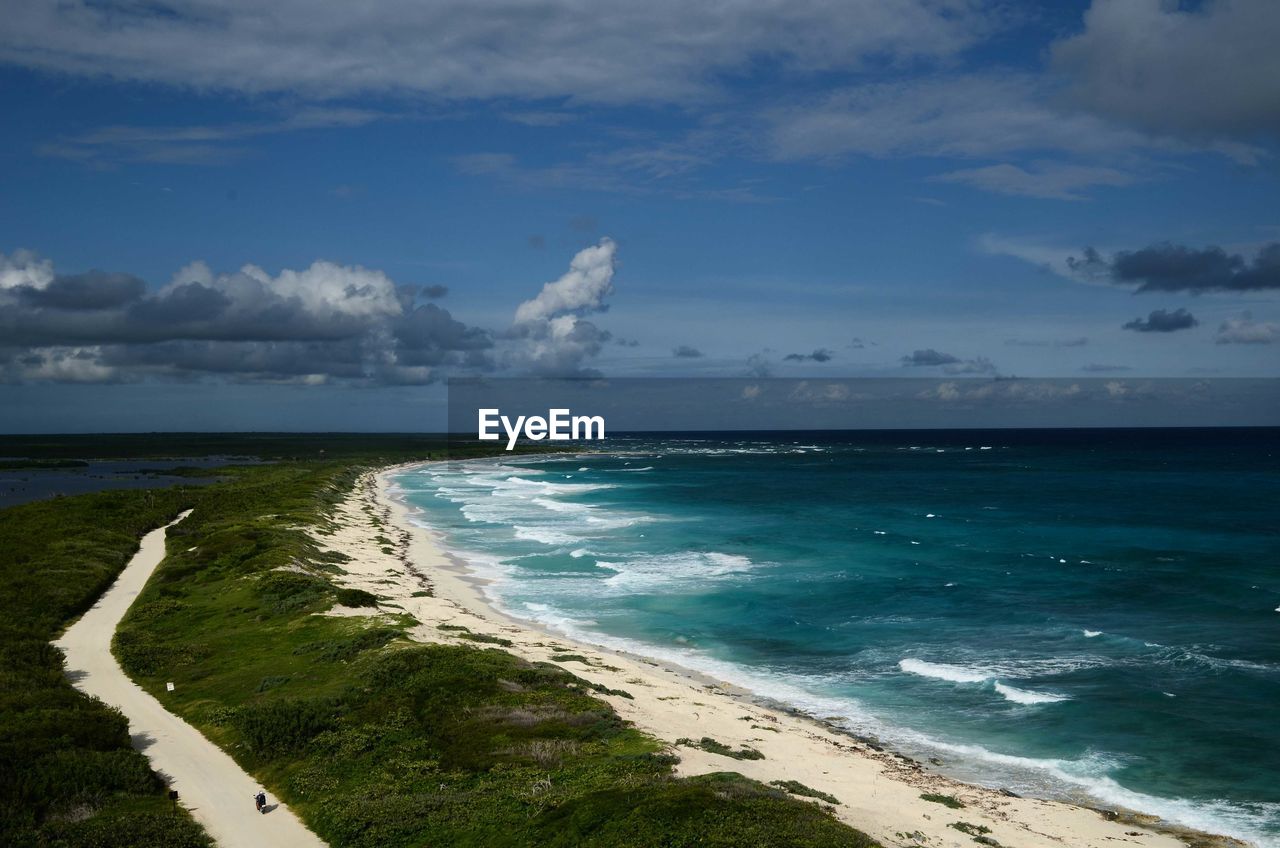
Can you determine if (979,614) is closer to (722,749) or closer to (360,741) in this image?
(722,749)

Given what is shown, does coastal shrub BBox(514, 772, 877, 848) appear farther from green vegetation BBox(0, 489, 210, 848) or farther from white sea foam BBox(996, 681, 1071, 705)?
white sea foam BBox(996, 681, 1071, 705)

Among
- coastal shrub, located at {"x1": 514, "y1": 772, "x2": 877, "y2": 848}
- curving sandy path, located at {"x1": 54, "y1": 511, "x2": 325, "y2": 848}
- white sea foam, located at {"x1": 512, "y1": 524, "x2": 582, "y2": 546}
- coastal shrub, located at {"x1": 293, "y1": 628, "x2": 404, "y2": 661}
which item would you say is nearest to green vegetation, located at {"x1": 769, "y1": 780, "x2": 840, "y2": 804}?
coastal shrub, located at {"x1": 514, "y1": 772, "x2": 877, "y2": 848}

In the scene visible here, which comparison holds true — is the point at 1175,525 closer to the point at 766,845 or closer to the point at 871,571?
the point at 871,571

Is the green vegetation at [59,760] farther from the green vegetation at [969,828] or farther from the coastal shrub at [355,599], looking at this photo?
the green vegetation at [969,828]

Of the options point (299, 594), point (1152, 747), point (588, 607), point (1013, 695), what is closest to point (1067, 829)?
point (1152, 747)

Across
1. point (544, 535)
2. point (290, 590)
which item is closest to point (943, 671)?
point (290, 590)

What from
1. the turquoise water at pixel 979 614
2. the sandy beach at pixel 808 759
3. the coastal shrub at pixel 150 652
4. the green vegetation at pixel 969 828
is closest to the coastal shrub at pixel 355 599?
the sandy beach at pixel 808 759
